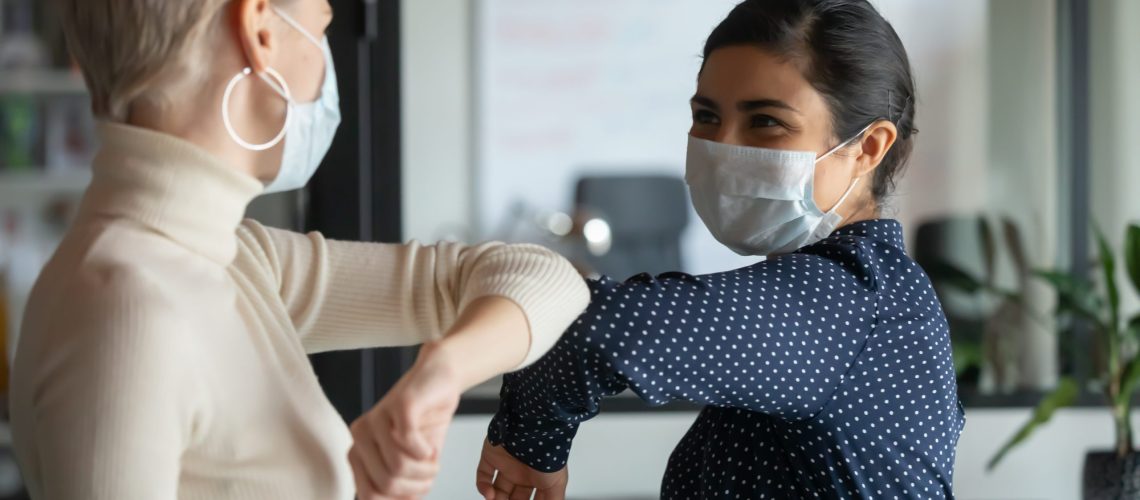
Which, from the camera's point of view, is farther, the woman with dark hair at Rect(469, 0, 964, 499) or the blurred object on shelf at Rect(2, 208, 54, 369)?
the blurred object on shelf at Rect(2, 208, 54, 369)

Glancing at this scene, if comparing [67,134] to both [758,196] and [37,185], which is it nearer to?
[37,185]

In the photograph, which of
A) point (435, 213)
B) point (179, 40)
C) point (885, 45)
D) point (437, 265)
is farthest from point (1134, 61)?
point (179, 40)

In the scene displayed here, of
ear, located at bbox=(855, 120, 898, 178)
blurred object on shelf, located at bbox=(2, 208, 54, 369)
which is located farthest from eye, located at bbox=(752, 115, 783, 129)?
blurred object on shelf, located at bbox=(2, 208, 54, 369)

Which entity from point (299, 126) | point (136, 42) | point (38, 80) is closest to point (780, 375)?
point (299, 126)

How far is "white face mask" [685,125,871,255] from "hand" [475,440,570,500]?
322 mm

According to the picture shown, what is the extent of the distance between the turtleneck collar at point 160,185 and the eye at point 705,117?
1.84 ft

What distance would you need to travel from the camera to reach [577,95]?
2.90 m

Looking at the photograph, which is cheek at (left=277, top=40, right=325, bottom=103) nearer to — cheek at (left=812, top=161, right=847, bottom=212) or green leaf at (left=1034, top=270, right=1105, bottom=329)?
cheek at (left=812, top=161, right=847, bottom=212)

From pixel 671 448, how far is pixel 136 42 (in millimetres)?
2292

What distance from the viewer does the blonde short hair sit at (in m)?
0.79

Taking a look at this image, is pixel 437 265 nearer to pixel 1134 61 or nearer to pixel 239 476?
pixel 239 476

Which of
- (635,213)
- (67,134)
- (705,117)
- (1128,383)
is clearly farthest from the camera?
(67,134)

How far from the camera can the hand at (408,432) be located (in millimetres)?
708

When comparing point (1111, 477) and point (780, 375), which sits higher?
point (780, 375)
